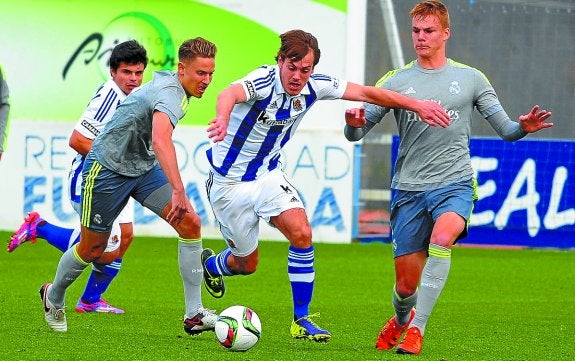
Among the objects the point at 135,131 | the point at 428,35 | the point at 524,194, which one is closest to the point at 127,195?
the point at 135,131

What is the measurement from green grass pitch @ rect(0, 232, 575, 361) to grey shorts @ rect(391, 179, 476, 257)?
0.66 m

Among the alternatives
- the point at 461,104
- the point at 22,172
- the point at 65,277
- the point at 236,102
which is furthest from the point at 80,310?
the point at 22,172

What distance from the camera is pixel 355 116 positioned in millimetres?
7867

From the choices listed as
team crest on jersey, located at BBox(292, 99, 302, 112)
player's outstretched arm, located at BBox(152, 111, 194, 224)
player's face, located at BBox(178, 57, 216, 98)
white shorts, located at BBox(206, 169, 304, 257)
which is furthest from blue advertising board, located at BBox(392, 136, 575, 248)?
player's outstretched arm, located at BBox(152, 111, 194, 224)

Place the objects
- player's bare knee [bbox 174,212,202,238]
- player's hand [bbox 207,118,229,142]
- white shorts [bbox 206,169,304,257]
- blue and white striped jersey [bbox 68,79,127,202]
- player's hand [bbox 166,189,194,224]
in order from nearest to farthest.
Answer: player's hand [bbox 207,118,229,142] → player's hand [bbox 166,189,194,224] → player's bare knee [bbox 174,212,202,238] → white shorts [bbox 206,169,304,257] → blue and white striped jersey [bbox 68,79,127,202]

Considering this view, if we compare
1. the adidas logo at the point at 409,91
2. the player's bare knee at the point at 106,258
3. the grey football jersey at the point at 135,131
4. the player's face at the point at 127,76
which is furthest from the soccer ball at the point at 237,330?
the player's face at the point at 127,76

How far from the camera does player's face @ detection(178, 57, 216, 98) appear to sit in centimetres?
787

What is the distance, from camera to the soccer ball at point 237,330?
24.4ft

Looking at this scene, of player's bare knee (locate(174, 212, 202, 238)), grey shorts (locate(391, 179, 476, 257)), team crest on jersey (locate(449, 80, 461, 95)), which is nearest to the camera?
grey shorts (locate(391, 179, 476, 257))

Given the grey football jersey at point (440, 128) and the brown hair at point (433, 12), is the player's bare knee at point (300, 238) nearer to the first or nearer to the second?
the grey football jersey at point (440, 128)

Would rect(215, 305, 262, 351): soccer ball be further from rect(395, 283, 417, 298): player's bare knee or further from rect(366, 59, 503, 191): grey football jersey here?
rect(366, 59, 503, 191): grey football jersey

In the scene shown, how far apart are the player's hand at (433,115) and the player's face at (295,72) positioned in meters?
0.78

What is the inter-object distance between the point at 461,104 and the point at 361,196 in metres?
9.29

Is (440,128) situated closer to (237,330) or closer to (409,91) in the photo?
(409,91)
